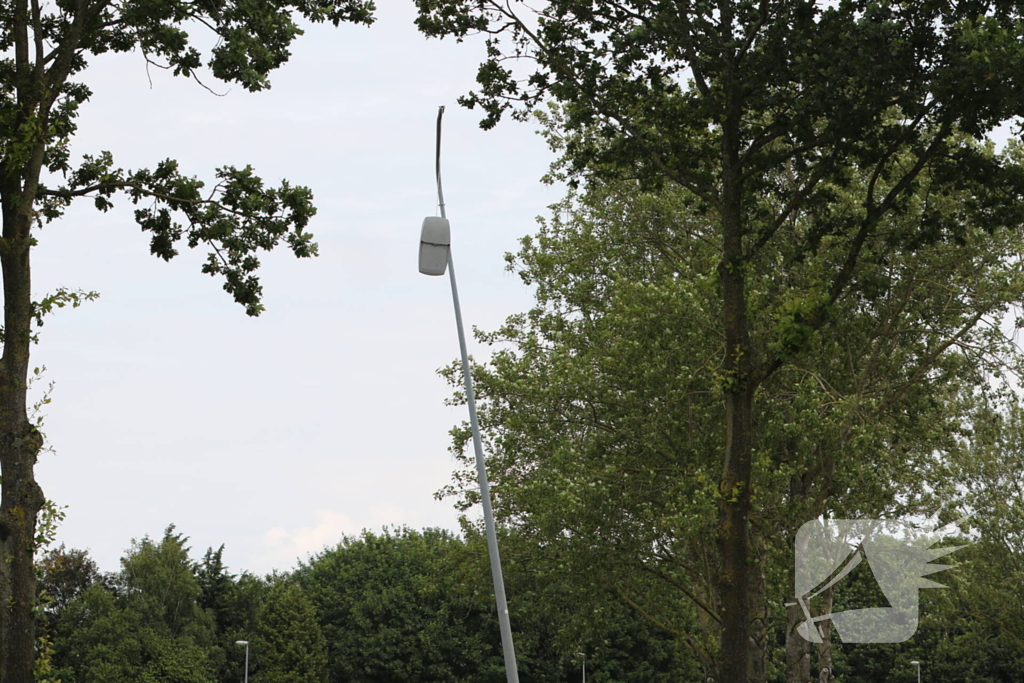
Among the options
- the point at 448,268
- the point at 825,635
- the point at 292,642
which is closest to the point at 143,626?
the point at 292,642

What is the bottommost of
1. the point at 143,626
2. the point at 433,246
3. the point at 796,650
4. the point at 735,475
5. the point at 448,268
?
the point at 796,650

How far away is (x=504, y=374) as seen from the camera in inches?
1073

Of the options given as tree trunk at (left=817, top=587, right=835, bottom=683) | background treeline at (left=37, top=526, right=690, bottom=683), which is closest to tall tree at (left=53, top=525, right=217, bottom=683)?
background treeline at (left=37, top=526, right=690, bottom=683)

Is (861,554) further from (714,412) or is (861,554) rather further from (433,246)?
(433,246)

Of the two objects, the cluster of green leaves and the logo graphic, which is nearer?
the cluster of green leaves

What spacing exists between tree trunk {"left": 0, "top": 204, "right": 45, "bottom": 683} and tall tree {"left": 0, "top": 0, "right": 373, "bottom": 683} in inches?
0.5

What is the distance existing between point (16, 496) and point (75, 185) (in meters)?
4.48

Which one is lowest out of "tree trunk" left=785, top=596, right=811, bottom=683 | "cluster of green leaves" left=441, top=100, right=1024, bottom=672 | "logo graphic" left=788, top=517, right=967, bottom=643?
"tree trunk" left=785, top=596, right=811, bottom=683

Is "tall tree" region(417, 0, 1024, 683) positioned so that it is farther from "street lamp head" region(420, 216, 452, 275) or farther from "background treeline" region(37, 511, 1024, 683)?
"background treeline" region(37, 511, 1024, 683)

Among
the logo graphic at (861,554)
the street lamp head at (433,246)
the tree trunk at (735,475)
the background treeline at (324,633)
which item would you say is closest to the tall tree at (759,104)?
the tree trunk at (735,475)

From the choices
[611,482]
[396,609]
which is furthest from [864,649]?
[611,482]

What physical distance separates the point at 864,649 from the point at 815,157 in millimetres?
53736

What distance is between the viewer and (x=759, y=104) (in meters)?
13.7

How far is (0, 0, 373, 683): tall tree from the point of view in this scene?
12.4 m
